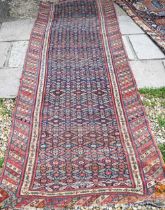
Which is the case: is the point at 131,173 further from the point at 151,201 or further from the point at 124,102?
the point at 124,102

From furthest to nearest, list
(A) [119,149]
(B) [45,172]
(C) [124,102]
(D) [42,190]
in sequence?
1. (C) [124,102]
2. (A) [119,149]
3. (B) [45,172]
4. (D) [42,190]

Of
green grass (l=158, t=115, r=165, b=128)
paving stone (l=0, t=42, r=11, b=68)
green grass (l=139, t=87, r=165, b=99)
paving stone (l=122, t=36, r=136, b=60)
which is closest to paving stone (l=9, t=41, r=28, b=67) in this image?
paving stone (l=0, t=42, r=11, b=68)

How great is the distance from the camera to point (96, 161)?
4.97 metres

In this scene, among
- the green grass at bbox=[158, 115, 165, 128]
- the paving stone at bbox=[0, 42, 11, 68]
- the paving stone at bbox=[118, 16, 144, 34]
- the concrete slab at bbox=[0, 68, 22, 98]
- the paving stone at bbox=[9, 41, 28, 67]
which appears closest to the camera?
the green grass at bbox=[158, 115, 165, 128]

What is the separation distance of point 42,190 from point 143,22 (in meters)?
5.89

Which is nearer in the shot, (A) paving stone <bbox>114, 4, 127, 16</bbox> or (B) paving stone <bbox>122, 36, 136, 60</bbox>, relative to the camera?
(B) paving stone <bbox>122, 36, 136, 60</bbox>

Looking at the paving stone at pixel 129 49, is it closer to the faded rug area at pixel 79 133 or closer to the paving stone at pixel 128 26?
the faded rug area at pixel 79 133

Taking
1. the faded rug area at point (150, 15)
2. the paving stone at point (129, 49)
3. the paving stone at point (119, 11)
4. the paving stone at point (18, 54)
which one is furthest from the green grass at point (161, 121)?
the paving stone at point (119, 11)

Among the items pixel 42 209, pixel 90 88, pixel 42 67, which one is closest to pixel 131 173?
pixel 42 209

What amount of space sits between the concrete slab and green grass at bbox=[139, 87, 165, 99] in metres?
2.16

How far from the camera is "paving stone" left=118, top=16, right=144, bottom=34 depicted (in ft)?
28.8

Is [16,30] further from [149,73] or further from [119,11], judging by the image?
[149,73]

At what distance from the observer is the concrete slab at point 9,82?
6.54 metres

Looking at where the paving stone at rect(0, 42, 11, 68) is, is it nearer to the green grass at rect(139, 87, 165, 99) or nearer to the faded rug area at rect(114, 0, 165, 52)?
the green grass at rect(139, 87, 165, 99)
